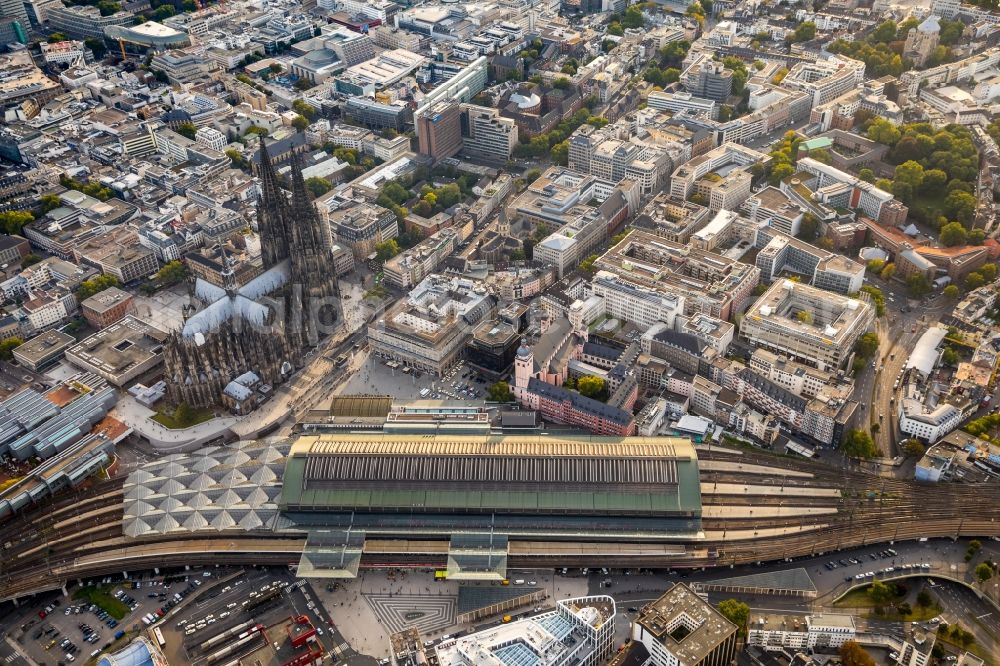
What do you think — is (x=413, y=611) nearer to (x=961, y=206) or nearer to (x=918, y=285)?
(x=918, y=285)

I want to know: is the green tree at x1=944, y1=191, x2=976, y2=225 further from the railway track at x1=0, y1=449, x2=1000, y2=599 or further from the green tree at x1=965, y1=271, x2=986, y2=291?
the railway track at x1=0, y1=449, x2=1000, y2=599

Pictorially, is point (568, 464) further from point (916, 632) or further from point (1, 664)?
point (1, 664)

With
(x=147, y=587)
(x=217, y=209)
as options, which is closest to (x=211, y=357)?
(x=147, y=587)

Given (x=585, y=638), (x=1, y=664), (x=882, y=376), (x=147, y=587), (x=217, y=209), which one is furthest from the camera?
(x=217, y=209)

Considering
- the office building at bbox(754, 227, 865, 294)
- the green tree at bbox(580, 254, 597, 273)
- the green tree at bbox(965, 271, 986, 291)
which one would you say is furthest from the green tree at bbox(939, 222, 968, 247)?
the green tree at bbox(580, 254, 597, 273)

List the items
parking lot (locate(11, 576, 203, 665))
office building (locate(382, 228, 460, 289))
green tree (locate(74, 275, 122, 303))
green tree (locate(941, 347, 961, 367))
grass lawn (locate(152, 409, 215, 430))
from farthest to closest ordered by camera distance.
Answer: office building (locate(382, 228, 460, 289))
green tree (locate(74, 275, 122, 303))
green tree (locate(941, 347, 961, 367))
grass lawn (locate(152, 409, 215, 430))
parking lot (locate(11, 576, 203, 665))

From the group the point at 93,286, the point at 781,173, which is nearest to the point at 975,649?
the point at 781,173

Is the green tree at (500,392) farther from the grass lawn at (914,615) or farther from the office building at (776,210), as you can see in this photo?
the office building at (776,210)
